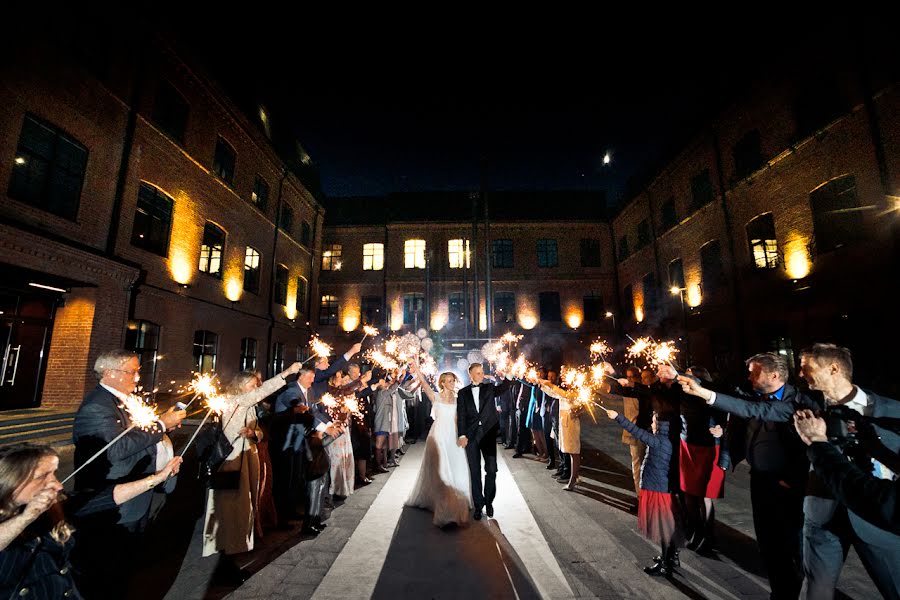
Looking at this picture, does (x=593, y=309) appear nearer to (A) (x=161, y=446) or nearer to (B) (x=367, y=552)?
(B) (x=367, y=552)

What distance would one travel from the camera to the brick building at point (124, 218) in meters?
8.53

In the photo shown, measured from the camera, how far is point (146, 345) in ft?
37.0

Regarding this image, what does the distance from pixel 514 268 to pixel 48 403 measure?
73.0 feet

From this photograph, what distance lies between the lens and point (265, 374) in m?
17.3

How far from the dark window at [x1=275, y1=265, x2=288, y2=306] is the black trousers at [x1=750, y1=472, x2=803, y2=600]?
Result: 64.7 ft

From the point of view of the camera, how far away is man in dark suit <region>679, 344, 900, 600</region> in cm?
238

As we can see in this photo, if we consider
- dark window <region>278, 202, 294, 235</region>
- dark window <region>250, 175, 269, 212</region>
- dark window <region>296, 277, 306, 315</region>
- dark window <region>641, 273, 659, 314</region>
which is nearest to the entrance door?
dark window <region>250, 175, 269, 212</region>

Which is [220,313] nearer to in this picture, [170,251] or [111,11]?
[170,251]

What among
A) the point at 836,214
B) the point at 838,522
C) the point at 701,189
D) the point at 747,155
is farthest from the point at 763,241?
the point at 838,522

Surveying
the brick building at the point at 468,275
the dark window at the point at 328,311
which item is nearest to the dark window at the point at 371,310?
the brick building at the point at 468,275

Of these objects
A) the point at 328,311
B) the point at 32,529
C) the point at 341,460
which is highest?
the point at 328,311

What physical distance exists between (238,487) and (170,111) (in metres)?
13.6

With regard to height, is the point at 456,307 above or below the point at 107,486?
above

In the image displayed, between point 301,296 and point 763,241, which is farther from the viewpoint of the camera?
point 301,296
